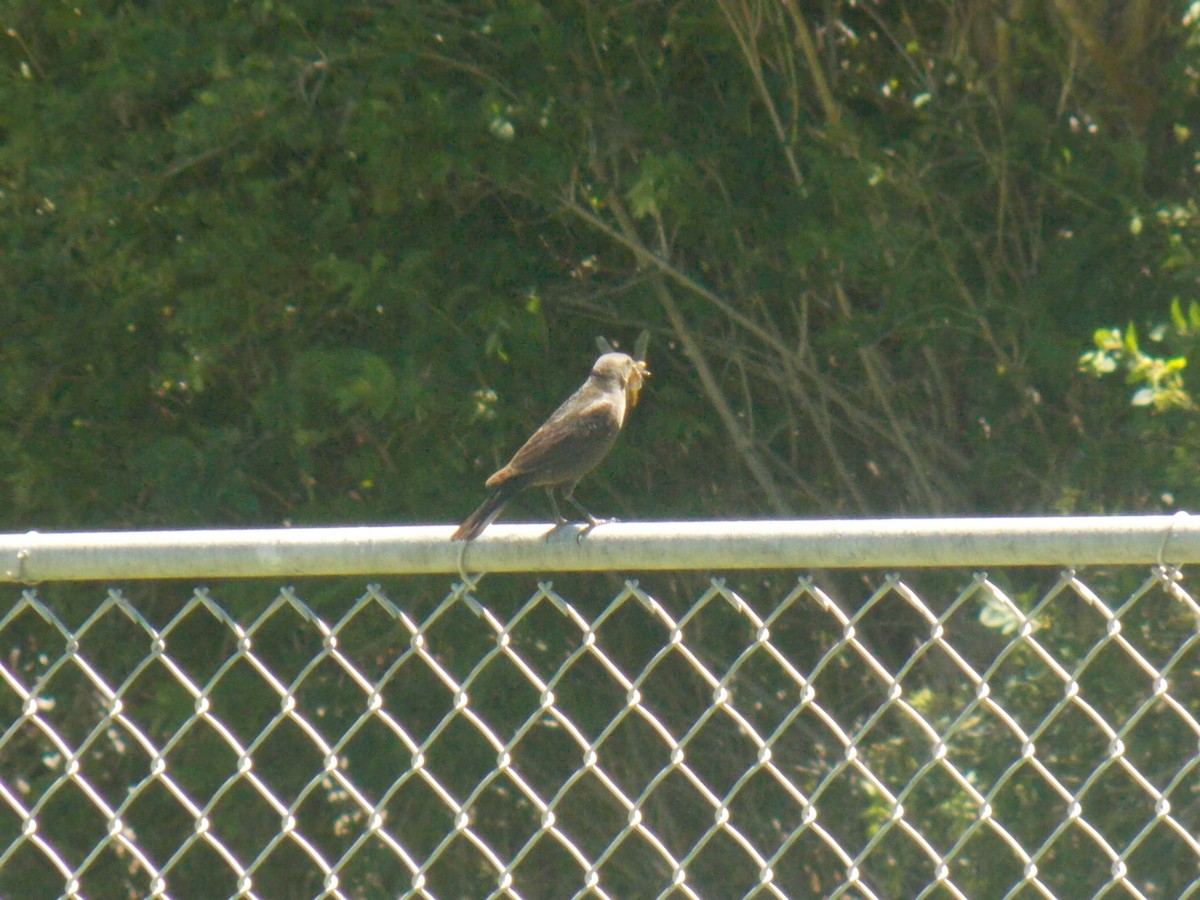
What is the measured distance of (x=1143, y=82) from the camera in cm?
532

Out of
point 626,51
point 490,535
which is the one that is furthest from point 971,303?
point 490,535

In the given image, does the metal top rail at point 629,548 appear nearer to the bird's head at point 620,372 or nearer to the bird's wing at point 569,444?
the bird's wing at point 569,444

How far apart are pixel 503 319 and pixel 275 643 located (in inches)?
68.4

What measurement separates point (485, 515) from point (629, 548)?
90 centimetres

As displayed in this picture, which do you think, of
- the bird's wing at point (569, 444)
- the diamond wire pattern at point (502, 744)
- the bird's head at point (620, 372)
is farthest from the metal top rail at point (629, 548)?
the diamond wire pattern at point (502, 744)

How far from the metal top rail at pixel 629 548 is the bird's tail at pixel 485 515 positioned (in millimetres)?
36

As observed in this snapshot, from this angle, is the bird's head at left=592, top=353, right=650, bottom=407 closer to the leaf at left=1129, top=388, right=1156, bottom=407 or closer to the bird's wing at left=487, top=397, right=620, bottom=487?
the bird's wing at left=487, top=397, right=620, bottom=487

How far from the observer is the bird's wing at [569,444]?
11.0ft

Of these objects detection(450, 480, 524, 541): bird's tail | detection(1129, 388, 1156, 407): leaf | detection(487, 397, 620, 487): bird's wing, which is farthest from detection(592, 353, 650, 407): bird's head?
detection(1129, 388, 1156, 407): leaf

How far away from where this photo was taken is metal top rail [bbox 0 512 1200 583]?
168 cm

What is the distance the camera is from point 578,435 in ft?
11.6

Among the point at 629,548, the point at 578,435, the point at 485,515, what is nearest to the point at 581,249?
the point at 578,435

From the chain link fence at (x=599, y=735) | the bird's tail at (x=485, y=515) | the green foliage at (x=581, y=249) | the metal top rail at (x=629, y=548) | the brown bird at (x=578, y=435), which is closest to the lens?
the metal top rail at (x=629, y=548)

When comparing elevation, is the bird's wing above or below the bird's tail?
below
